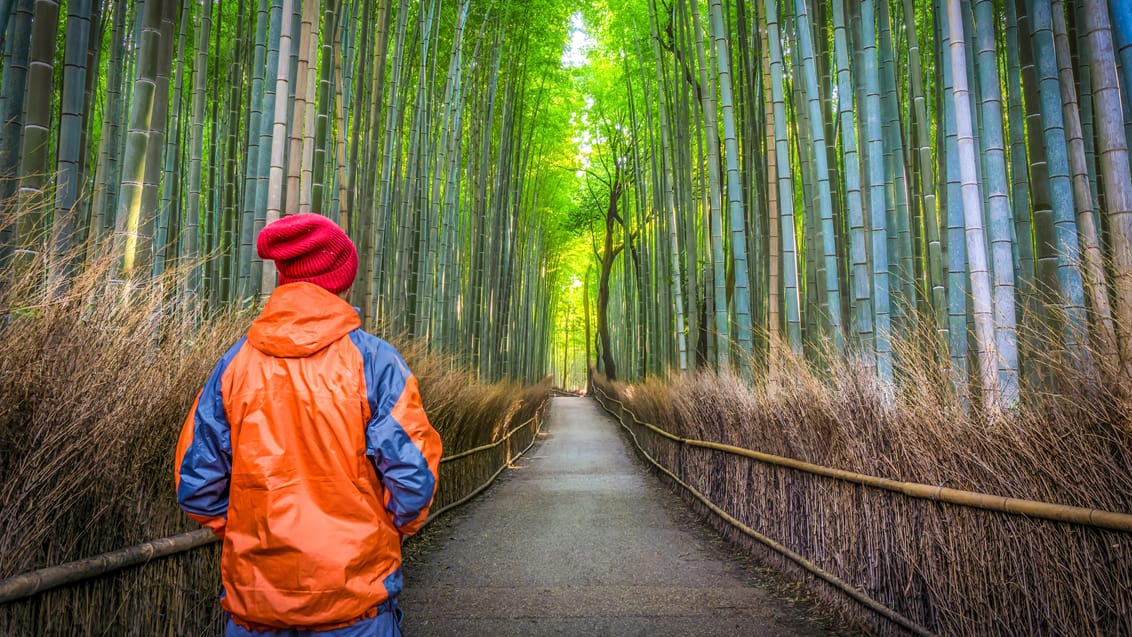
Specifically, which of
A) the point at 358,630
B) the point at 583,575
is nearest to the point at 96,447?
the point at 358,630

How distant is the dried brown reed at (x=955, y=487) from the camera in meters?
1.74

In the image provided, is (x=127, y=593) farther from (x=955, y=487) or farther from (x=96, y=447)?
(x=955, y=487)

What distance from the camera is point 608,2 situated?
10.0 meters

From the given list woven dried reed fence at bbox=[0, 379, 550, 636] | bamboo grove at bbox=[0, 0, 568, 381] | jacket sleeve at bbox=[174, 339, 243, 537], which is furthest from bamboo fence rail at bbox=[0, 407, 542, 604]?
bamboo grove at bbox=[0, 0, 568, 381]

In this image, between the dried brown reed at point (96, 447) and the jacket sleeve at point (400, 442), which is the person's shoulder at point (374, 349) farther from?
the dried brown reed at point (96, 447)

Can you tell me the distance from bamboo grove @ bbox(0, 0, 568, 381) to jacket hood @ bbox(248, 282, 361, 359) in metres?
0.64

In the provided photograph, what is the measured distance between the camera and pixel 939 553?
2340 millimetres

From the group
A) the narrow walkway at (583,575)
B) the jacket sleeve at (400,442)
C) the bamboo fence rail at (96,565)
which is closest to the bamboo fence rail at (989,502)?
the narrow walkway at (583,575)

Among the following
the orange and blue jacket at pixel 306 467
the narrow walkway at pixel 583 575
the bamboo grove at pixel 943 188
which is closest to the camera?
the orange and blue jacket at pixel 306 467

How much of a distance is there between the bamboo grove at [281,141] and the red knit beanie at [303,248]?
58 cm

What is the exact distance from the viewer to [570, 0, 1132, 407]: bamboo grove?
266cm

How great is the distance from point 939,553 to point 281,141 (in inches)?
124

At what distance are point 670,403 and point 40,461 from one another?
18.6ft

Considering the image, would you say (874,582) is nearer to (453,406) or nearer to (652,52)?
(453,406)
